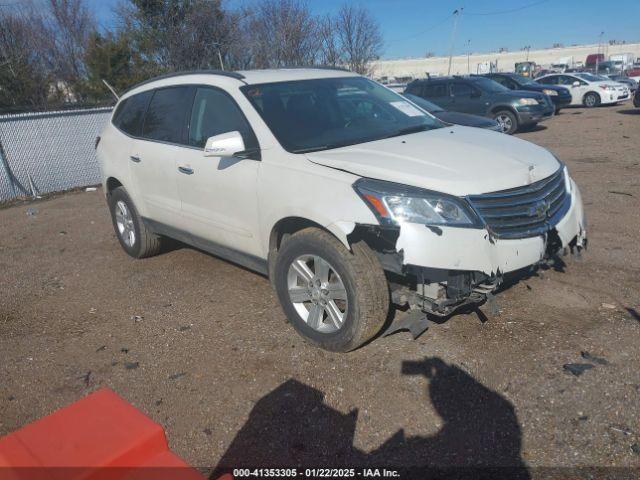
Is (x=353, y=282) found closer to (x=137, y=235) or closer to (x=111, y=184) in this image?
(x=137, y=235)

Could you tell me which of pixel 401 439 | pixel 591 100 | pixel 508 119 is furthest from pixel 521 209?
pixel 591 100

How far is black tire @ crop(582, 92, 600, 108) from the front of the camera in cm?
2167

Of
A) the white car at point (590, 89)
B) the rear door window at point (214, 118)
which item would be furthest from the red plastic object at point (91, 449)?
the white car at point (590, 89)

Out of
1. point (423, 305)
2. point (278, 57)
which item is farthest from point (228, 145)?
point (278, 57)

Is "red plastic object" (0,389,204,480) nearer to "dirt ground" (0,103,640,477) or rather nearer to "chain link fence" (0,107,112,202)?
"dirt ground" (0,103,640,477)

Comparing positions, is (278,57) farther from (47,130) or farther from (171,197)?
(171,197)

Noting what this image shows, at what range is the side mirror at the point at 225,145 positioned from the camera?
3734 mm

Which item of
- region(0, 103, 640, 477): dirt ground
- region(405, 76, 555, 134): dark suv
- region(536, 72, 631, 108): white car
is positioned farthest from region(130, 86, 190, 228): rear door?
region(536, 72, 631, 108): white car

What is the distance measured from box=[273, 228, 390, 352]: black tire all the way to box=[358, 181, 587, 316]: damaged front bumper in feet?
0.34

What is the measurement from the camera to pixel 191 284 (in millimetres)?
5102

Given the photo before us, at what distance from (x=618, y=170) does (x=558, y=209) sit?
6.07 m

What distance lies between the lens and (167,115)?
489 centimetres

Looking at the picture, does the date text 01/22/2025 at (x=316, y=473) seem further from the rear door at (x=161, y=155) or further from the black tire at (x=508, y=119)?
the black tire at (x=508, y=119)

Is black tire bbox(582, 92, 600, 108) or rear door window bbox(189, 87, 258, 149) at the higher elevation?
rear door window bbox(189, 87, 258, 149)
